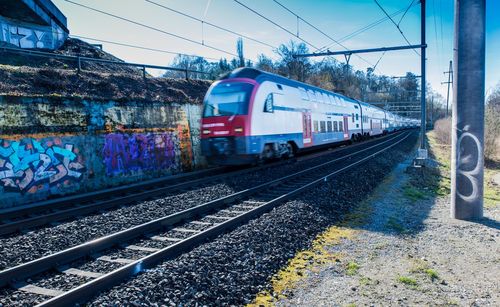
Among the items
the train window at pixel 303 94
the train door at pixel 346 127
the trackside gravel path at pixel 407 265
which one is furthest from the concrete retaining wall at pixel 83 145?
the train door at pixel 346 127

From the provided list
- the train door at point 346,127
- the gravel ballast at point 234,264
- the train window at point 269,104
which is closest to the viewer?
the gravel ballast at point 234,264

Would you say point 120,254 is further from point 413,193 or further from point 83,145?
point 413,193

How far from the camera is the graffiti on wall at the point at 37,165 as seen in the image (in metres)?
9.28

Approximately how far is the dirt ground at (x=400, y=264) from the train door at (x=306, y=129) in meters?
9.40

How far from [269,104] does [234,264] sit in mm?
9786

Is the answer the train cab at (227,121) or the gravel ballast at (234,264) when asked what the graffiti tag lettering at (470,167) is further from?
the train cab at (227,121)

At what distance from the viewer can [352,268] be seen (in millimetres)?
4941

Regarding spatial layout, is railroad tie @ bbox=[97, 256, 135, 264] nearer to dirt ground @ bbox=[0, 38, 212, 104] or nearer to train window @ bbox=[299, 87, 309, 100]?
dirt ground @ bbox=[0, 38, 212, 104]

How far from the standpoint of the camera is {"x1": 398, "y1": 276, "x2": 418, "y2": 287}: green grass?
4.41m

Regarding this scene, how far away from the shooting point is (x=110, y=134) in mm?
12258

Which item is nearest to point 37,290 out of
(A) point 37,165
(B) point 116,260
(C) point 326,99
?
(B) point 116,260

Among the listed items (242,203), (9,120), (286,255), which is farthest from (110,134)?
(286,255)

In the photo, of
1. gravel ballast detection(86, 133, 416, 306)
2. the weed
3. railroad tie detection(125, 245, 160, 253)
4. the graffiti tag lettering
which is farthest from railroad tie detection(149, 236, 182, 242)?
the graffiti tag lettering

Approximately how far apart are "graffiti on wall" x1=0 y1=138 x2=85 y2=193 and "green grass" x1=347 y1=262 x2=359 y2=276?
8.82 metres
